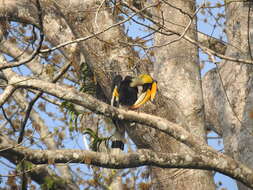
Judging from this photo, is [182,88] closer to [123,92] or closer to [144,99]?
[144,99]

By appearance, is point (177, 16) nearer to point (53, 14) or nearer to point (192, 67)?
point (192, 67)

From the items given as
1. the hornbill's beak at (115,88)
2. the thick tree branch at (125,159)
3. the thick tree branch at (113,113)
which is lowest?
the thick tree branch at (125,159)

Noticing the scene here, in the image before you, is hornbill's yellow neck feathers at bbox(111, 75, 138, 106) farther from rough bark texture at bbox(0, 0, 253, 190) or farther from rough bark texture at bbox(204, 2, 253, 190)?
rough bark texture at bbox(204, 2, 253, 190)

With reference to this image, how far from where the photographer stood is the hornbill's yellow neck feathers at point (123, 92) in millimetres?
4996

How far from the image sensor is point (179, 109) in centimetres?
481

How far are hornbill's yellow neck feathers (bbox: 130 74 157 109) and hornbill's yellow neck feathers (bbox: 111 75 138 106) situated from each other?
0.46 feet

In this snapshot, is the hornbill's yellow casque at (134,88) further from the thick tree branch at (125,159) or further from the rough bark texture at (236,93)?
the thick tree branch at (125,159)

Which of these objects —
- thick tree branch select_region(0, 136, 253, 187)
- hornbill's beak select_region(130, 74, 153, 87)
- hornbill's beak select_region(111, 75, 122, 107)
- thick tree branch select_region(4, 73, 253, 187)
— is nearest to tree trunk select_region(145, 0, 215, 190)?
hornbill's beak select_region(130, 74, 153, 87)

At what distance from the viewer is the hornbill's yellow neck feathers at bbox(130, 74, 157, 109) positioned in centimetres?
476

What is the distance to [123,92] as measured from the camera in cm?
549

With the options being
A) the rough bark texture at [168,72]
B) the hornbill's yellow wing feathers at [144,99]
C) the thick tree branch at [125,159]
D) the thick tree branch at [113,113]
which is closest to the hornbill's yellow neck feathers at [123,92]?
the rough bark texture at [168,72]

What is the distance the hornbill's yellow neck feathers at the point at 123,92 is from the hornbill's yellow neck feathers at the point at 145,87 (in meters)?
0.14

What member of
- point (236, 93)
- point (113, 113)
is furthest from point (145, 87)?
point (113, 113)

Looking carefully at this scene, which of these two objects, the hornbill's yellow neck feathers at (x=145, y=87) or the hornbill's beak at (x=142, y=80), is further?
the hornbill's beak at (x=142, y=80)
